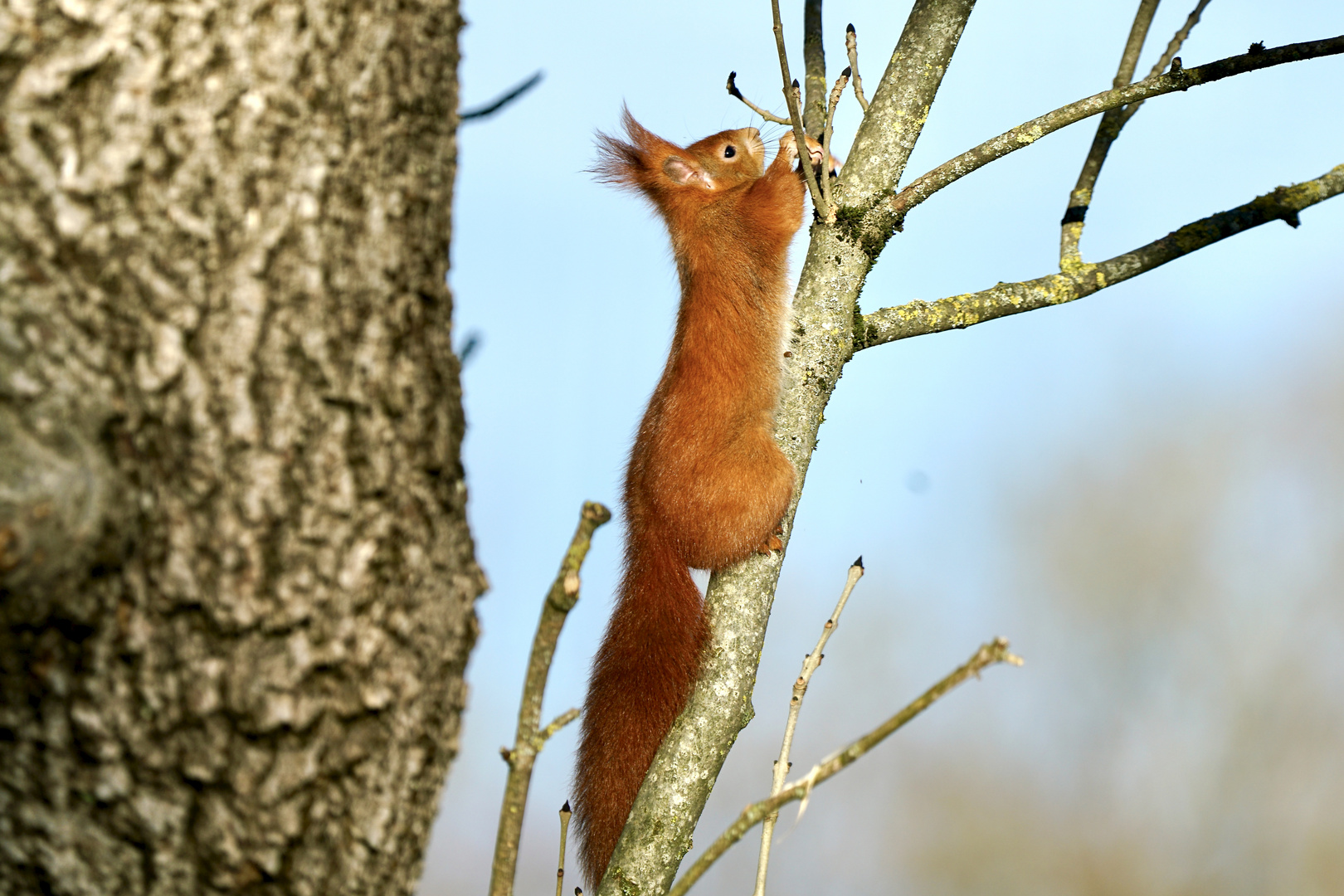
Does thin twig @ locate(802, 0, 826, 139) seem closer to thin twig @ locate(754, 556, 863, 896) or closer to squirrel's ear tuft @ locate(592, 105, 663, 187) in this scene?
squirrel's ear tuft @ locate(592, 105, 663, 187)

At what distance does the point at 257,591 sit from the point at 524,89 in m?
1.02

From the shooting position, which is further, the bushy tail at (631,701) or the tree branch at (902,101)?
the tree branch at (902,101)

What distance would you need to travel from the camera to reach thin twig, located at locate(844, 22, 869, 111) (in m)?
2.70

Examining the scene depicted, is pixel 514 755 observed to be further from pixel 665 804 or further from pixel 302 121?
pixel 665 804

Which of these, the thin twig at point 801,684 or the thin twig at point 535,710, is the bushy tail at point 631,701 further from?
the thin twig at point 535,710

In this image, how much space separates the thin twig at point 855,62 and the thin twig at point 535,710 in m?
1.89

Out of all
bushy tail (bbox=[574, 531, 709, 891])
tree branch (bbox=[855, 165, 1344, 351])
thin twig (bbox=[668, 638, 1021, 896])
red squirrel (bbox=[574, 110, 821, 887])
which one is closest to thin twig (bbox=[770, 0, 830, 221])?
tree branch (bbox=[855, 165, 1344, 351])

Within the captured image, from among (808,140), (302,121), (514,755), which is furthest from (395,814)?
(808,140)

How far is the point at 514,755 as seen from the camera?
120 cm

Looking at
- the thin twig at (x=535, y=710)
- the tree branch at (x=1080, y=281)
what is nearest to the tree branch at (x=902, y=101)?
the tree branch at (x=1080, y=281)

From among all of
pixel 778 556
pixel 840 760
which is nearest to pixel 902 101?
pixel 778 556

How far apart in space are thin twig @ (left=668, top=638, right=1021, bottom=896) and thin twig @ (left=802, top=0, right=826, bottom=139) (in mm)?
1991

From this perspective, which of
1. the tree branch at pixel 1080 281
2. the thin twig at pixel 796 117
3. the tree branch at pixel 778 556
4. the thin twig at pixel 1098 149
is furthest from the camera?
the thin twig at pixel 1098 149

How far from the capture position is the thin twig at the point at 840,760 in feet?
3.97
